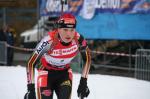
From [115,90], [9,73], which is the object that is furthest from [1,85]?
[115,90]

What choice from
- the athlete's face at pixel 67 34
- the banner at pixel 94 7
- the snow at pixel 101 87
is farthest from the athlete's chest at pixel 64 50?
the banner at pixel 94 7

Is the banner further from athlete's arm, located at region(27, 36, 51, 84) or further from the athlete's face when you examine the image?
athlete's arm, located at region(27, 36, 51, 84)

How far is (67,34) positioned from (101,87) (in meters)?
Result: 4.06

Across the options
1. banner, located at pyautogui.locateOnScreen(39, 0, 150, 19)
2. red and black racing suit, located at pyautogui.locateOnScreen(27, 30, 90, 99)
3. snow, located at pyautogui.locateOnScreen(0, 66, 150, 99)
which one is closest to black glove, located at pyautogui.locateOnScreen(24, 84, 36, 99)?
red and black racing suit, located at pyautogui.locateOnScreen(27, 30, 90, 99)

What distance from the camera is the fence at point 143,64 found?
38.6 feet

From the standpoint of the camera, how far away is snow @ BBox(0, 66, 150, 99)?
852 cm

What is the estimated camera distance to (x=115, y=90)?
905 centimetres

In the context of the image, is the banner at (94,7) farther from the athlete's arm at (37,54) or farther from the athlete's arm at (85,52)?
the athlete's arm at (37,54)

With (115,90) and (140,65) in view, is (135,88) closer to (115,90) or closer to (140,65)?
(115,90)

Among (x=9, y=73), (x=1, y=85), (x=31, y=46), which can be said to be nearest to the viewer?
(x=1, y=85)

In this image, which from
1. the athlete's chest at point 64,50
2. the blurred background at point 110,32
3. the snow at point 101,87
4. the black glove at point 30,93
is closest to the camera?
the black glove at point 30,93

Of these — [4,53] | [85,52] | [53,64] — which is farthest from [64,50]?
[4,53]

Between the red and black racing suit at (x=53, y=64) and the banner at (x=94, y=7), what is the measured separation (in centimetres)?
666

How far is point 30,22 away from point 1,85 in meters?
17.8
